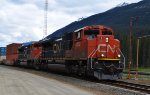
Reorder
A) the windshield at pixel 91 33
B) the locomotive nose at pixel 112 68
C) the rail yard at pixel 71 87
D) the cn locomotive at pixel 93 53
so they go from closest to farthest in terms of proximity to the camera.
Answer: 1. the rail yard at pixel 71 87
2. the locomotive nose at pixel 112 68
3. the cn locomotive at pixel 93 53
4. the windshield at pixel 91 33

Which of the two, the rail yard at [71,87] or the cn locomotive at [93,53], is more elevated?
the cn locomotive at [93,53]

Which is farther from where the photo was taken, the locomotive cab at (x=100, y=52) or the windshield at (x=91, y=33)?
the windshield at (x=91, y=33)

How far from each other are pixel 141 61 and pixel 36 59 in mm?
77543

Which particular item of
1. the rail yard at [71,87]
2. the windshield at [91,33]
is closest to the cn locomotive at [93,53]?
the windshield at [91,33]

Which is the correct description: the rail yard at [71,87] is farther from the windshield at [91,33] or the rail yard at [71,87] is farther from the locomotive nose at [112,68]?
the windshield at [91,33]

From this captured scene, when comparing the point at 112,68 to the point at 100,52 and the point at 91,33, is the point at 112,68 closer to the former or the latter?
the point at 100,52

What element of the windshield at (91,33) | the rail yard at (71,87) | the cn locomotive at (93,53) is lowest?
the rail yard at (71,87)

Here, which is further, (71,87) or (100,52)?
(100,52)

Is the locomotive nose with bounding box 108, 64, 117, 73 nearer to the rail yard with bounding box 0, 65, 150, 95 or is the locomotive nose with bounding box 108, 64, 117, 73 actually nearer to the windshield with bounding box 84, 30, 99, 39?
the rail yard with bounding box 0, 65, 150, 95

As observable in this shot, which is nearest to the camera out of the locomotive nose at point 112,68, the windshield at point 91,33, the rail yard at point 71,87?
the rail yard at point 71,87

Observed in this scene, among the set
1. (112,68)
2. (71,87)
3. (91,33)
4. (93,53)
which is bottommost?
(71,87)

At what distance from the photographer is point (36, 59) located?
166ft

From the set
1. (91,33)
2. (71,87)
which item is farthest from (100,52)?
(71,87)

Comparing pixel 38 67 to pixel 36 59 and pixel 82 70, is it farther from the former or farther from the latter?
pixel 82 70
